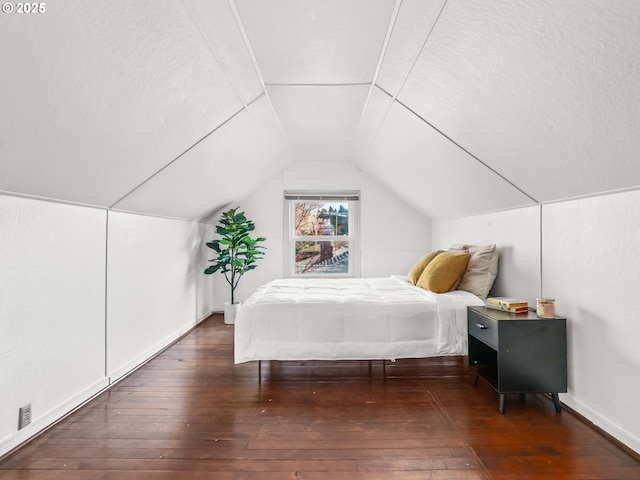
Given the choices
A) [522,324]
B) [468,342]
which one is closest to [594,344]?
[522,324]

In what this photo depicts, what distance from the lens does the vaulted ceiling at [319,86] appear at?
1.28 meters

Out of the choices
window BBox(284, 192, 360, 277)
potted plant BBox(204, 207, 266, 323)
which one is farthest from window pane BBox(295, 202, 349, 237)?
potted plant BBox(204, 207, 266, 323)

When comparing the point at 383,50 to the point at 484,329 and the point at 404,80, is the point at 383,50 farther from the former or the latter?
the point at 484,329

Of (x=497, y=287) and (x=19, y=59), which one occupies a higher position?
(x=19, y=59)

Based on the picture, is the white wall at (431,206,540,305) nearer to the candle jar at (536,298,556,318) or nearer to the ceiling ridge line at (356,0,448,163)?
the candle jar at (536,298,556,318)

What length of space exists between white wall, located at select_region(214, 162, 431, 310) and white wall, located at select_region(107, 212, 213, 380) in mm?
1104

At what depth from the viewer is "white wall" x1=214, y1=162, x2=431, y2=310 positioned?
16.1 feet

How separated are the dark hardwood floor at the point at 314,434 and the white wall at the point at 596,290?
0.19m

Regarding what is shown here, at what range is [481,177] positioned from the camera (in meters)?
2.71

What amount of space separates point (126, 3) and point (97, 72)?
319 millimetres

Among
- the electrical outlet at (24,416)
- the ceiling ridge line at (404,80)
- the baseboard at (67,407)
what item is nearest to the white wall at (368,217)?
the ceiling ridge line at (404,80)

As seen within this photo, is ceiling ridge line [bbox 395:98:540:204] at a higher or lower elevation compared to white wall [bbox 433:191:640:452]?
higher

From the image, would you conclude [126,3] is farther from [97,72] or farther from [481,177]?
[481,177]

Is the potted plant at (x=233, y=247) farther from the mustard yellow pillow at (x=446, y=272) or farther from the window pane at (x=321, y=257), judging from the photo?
the mustard yellow pillow at (x=446, y=272)
